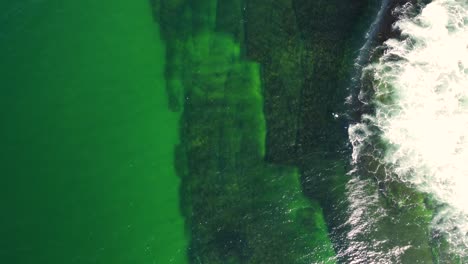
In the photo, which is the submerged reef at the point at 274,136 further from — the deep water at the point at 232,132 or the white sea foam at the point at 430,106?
the white sea foam at the point at 430,106

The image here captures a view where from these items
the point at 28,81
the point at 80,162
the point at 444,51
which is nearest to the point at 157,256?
the point at 80,162

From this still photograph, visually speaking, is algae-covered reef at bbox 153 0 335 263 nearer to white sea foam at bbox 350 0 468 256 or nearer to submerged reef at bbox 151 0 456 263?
submerged reef at bbox 151 0 456 263

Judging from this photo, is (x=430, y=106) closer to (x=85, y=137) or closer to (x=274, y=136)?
(x=274, y=136)

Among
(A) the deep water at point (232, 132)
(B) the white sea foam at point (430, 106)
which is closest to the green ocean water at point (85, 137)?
(A) the deep water at point (232, 132)

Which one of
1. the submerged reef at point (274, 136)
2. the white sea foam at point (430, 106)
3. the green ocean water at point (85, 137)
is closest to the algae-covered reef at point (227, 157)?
the submerged reef at point (274, 136)
